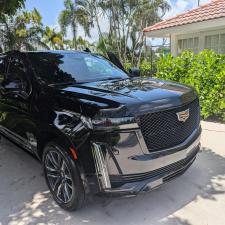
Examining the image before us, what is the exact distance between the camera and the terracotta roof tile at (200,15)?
912cm

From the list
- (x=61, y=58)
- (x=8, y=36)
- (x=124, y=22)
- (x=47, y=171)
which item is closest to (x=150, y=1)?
(x=124, y=22)

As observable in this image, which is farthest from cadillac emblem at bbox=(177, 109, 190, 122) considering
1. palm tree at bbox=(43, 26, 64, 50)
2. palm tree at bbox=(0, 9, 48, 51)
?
palm tree at bbox=(43, 26, 64, 50)

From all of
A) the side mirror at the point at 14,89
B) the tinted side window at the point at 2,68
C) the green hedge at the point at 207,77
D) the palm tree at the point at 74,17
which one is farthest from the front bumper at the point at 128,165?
the palm tree at the point at 74,17

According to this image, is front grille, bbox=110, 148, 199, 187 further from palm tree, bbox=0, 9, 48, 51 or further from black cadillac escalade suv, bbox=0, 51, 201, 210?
palm tree, bbox=0, 9, 48, 51

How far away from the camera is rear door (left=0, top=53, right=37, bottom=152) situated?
3.84m

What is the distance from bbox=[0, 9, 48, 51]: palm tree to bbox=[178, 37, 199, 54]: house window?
14.3 m

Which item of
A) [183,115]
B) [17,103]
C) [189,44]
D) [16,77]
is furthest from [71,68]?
[189,44]

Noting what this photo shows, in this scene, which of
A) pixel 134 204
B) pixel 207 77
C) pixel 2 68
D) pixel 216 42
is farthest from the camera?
pixel 216 42

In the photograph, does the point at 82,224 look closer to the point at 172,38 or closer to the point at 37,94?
the point at 37,94

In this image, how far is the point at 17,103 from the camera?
410 centimetres

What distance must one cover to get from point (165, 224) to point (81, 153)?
Answer: 1203mm

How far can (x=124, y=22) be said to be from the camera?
2372 cm

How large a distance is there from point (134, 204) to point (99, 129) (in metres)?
1.28

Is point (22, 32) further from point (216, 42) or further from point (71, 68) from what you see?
point (71, 68)
